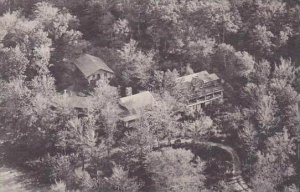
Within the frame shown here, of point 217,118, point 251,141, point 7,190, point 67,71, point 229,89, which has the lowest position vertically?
point 7,190

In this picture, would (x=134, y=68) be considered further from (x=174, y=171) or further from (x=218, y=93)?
(x=174, y=171)

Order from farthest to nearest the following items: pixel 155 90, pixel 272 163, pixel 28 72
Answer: pixel 28 72 → pixel 155 90 → pixel 272 163

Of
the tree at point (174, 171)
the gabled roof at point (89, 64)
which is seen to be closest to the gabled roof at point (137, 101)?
the gabled roof at point (89, 64)

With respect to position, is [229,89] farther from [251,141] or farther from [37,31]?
[37,31]

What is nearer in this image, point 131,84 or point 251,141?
point 251,141

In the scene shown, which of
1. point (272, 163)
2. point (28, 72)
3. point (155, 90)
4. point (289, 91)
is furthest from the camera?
point (28, 72)

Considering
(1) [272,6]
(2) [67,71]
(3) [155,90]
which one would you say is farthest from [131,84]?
(1) [272,6]

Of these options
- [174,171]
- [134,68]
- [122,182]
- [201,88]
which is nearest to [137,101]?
[134,68]
